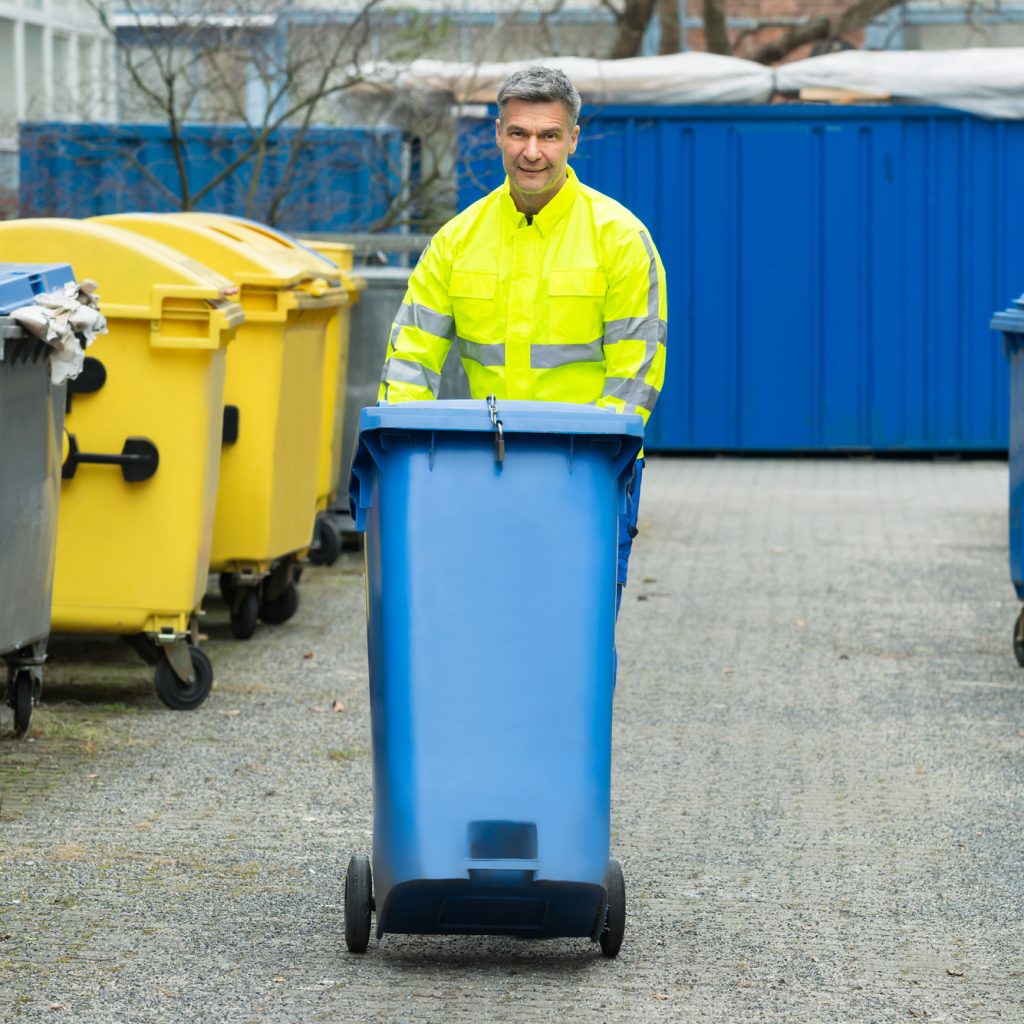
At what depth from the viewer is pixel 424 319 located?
4.43m

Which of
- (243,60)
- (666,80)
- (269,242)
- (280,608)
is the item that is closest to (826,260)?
(666,80)

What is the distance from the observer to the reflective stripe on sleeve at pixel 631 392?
14.1ft

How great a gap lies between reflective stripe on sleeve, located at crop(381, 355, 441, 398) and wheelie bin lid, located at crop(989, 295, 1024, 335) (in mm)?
3428

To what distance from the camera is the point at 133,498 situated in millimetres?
6340

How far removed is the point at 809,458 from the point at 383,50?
4.12 metres

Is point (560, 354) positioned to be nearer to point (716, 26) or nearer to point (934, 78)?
point (934, 78)

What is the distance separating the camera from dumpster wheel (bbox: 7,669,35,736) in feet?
19.4

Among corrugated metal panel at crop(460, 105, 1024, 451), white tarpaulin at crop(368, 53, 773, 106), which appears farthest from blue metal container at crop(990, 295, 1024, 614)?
white tarpaulin at crop(368, 53, 773, 106)

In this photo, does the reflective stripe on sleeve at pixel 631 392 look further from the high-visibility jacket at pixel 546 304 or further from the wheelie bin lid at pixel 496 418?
the wheelie bin lid at pixel 496 418

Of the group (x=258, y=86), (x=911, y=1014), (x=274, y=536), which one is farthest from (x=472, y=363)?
(x=258, y=86)

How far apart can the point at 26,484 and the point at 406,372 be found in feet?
5.52

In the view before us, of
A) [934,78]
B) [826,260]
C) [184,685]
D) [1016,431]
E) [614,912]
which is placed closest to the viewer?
[614,912]

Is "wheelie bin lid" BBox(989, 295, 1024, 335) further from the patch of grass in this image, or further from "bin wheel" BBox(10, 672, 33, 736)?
"bin wheel" BBox(10, 672, 33, 736)

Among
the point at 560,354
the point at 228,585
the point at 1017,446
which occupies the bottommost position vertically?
the point at 228,585
